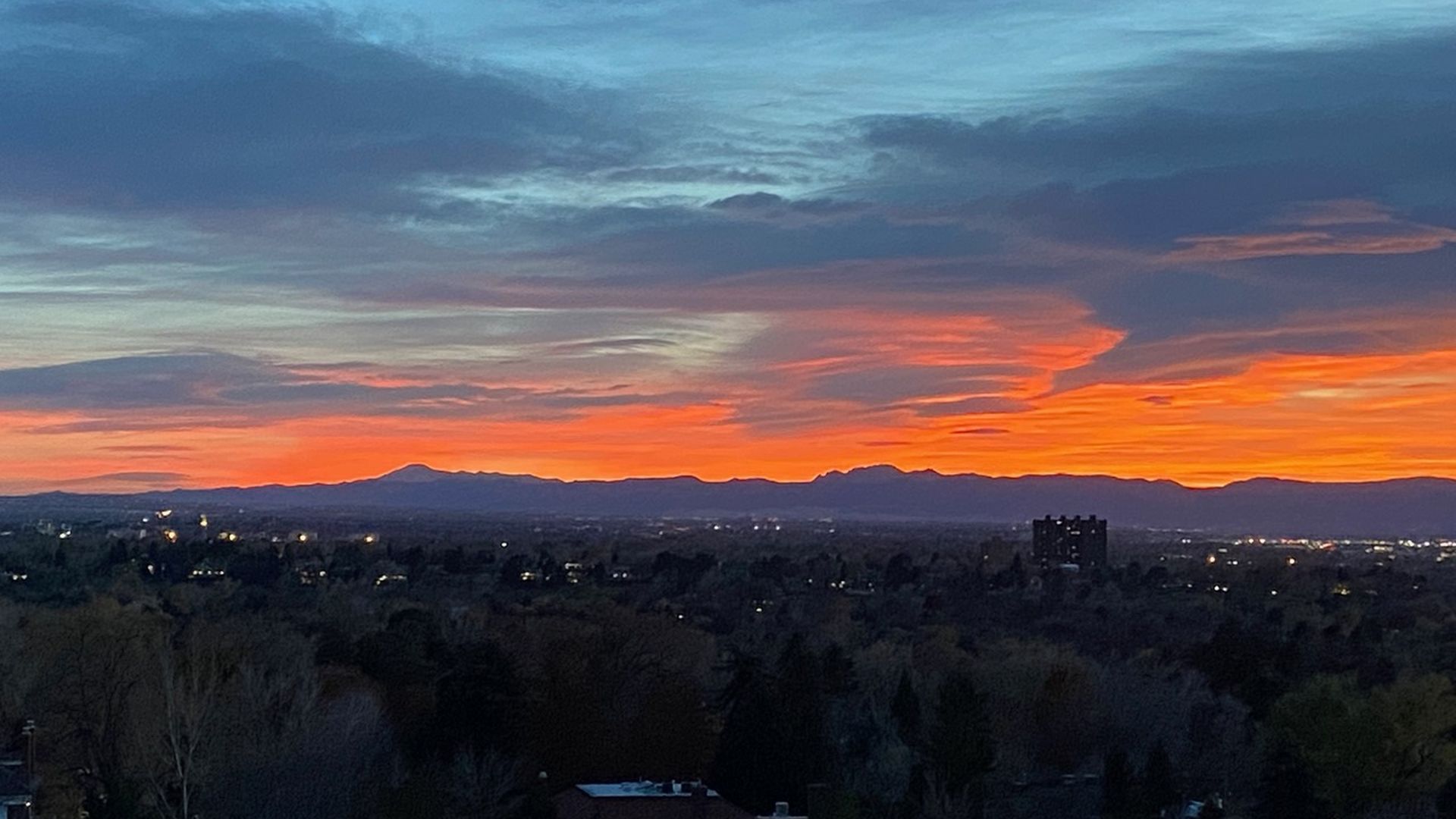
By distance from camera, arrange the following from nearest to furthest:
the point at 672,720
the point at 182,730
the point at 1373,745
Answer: the point at 182,730, the point at 1373,745, the point at 672,720

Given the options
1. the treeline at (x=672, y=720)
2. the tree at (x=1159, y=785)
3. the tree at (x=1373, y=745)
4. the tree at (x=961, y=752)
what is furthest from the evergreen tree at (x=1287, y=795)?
the tree at (x=961, y=752)

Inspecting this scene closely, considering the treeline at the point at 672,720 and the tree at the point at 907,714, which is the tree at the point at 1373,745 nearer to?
the treeline at the point at 672,720

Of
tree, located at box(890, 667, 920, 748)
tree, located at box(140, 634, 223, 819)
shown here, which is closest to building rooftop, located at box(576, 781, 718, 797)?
tree, located at box(140, 634, 223, 819)

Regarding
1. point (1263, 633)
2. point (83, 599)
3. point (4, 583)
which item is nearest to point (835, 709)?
point (1263, 633)

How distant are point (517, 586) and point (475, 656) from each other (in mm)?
67862

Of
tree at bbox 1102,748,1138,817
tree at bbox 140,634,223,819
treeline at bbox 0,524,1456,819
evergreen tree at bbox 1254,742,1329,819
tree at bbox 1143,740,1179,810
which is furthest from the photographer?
evergreen tree at bbox 1254,742,1329,819

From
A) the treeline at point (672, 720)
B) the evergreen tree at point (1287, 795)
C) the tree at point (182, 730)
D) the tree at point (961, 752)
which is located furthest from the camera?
the tree at point (961, 752)

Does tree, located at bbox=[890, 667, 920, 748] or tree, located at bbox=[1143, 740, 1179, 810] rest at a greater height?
tree, located at bbox=[890, 667, 920, 748]

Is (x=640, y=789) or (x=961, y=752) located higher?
(x=961, y=752)

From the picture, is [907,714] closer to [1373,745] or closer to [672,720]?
[672,720]

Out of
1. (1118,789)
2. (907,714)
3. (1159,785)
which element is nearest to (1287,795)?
(1159,785)

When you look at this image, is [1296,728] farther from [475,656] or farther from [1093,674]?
[475,656]

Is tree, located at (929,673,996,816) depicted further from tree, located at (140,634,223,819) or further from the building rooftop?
tree, located at (140,634,223,819)

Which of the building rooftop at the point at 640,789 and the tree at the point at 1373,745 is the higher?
the tree at the point at 1373,745
